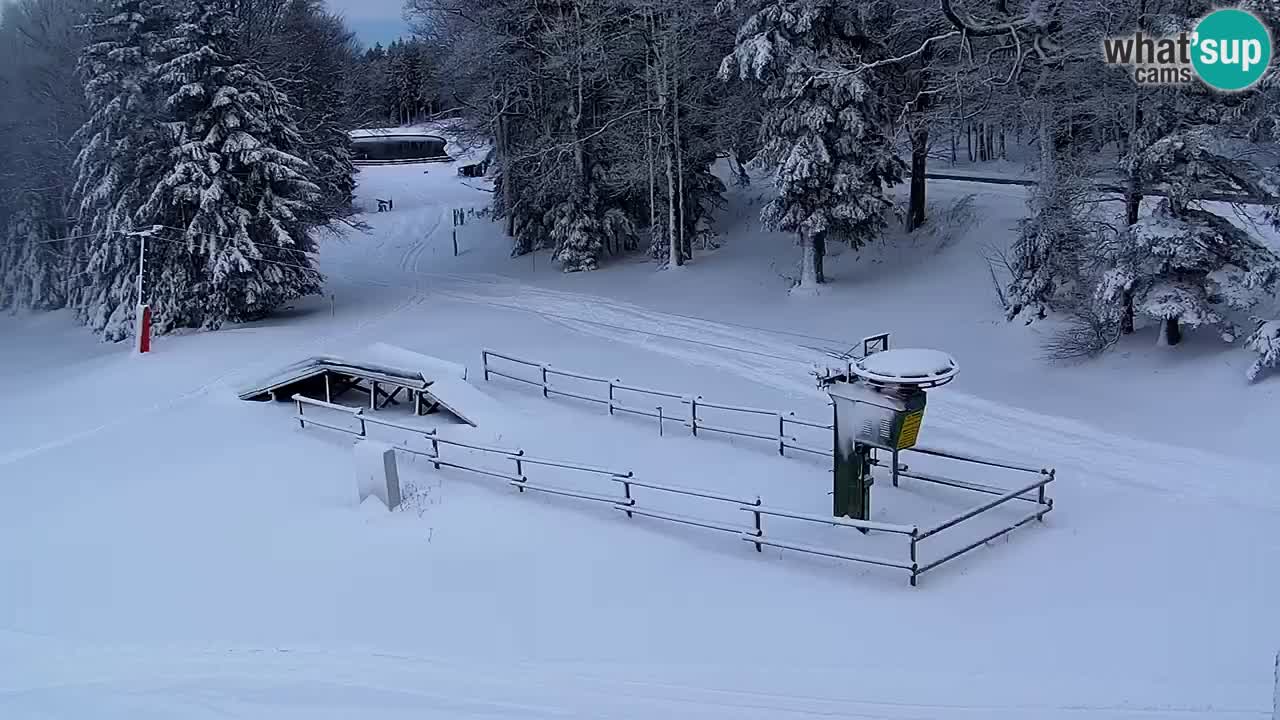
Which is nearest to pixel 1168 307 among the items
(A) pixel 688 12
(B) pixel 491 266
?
(A) pixel 688 12

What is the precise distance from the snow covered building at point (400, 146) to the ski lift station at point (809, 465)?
61467 mm

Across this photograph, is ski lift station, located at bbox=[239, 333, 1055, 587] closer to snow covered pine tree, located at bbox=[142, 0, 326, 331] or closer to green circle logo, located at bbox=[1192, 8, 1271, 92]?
green circle logo, located at bbox=[1192, 8, 1271, 92]

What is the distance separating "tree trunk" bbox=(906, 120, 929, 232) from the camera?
97.3 feet

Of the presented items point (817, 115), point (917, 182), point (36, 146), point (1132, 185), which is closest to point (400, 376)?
point (817, 115)

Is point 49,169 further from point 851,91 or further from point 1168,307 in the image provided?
point 1168,307

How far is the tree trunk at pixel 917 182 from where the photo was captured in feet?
97.3

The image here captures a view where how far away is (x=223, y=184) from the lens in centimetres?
3044

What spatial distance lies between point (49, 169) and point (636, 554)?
39.4 meters

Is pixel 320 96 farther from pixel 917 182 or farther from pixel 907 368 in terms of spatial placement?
pixel 907 368

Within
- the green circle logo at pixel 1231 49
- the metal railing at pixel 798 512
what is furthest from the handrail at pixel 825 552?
the green circle logo at pixel 1231 49

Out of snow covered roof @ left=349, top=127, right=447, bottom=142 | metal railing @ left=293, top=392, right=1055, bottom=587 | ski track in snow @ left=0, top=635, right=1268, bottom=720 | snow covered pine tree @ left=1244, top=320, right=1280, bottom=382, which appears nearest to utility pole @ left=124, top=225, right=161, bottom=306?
metal railing @ left=293, top=392, right=1055, bottom=587

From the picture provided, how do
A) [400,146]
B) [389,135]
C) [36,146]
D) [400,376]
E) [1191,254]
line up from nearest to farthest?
1. [1191,254]
2. [400,376]
3. [36,146]
4. [389,135]
5. [400,146]

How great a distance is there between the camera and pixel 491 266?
134 feet

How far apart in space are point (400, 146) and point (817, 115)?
60060mm
